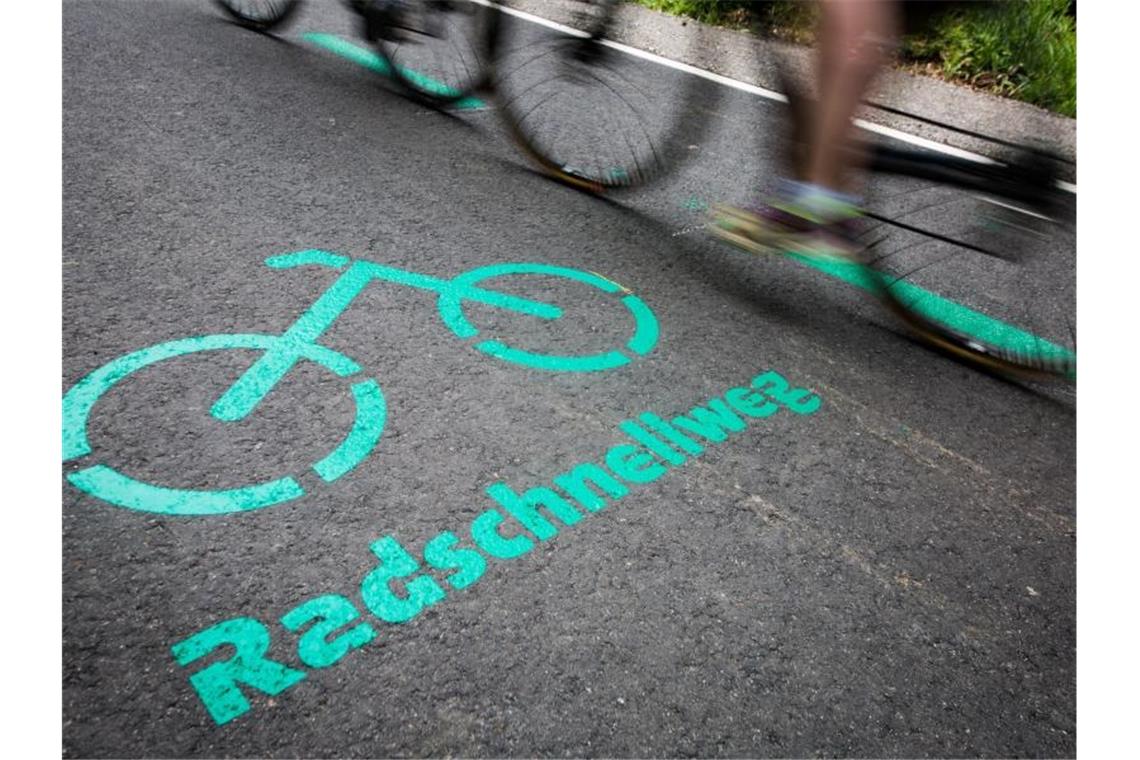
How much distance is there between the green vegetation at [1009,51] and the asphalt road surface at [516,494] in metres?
3.27

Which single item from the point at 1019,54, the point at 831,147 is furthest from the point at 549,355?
the point at 1019,54

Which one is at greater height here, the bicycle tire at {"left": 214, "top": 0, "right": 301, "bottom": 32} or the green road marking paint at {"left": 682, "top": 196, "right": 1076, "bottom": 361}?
the bicycle tire at {"left": 214, "top": 0, "right": 301, "bottom": 32}

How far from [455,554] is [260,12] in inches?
222

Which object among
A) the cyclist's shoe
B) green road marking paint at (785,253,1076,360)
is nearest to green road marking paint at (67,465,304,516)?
the cyclist's shoe

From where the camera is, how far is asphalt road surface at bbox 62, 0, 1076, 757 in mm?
1871

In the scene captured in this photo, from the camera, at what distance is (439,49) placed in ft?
19.0

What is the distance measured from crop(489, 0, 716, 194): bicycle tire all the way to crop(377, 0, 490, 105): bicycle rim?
8.4 inches

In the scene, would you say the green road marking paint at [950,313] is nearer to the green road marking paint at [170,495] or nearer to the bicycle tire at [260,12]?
the green road marking paint at [170,495]

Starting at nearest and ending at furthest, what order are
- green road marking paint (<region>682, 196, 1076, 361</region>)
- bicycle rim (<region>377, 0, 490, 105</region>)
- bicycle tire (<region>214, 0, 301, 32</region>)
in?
green road marking paint (<region>682, 196, 1076, 361</region>) → bicycle rim (<region>377, 0, 490, 105</region>) → bicycle tire (<region>214, 0, 301, 32</region>)

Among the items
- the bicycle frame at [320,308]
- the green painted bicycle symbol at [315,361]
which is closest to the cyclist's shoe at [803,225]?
the green painted bicycle symbol at [315,361]

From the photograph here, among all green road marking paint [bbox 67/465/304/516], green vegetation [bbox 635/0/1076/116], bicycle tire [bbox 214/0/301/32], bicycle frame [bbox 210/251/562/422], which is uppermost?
green vegetation [bbox 635/0/1076/116]

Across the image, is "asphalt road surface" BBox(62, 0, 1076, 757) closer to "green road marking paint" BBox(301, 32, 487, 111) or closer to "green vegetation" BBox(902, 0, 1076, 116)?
"green road marking paint" BBox(301, 32, 487, 111)

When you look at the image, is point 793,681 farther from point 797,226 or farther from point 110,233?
point 110,233

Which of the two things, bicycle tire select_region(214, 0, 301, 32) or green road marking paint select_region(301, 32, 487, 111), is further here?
bicycle tire select_region(214, 0, 301, 32)
